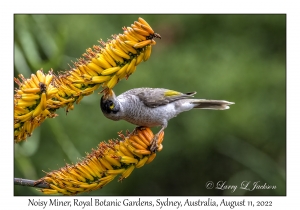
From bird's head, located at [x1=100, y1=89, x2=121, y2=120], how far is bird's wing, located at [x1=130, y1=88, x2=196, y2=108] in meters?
0.94

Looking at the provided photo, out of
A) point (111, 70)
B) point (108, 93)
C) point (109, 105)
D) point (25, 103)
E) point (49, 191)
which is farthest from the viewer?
point (109, 105)

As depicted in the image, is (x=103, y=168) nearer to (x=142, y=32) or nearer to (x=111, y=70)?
(x=111, y=70)

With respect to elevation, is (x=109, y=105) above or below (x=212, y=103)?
below

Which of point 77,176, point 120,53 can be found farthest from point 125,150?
point 120,53

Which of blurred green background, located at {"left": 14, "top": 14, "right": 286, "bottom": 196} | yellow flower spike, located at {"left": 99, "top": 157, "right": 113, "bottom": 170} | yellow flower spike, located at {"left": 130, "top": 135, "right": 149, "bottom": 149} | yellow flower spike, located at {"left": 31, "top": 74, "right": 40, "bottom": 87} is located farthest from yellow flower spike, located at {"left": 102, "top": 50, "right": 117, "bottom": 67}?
blurred green background, located at {"left": 14, "top": 14, "right": 286, "bottom": 196}

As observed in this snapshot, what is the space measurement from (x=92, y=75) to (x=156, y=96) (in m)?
1.73

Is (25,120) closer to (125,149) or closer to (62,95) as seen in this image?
(62,95)

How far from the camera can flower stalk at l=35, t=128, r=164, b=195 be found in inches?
105

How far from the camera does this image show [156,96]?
13.9ft

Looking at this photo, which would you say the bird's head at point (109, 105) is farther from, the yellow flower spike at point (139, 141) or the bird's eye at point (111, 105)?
the yellow flower spike at point (139, 141)

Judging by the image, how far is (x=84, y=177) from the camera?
272 cm

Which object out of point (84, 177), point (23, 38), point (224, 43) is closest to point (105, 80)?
point (84, 177)

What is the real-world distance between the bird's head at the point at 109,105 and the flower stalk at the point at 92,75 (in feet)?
1.00

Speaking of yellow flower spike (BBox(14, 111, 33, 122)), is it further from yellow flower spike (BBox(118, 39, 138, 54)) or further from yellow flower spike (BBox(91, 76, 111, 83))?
yellow flower spike (BBox(118, 39, 138, 54))
